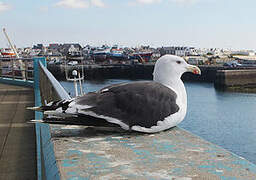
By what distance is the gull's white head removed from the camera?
3291 mm

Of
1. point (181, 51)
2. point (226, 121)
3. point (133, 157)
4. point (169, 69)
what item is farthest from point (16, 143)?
point (181, 51)

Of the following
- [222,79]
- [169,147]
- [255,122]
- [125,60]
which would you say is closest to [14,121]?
[169,147]

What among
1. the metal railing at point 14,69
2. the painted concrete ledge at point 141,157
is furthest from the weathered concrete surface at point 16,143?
the metal railing at point 14,69

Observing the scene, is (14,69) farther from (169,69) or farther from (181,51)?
(181,51)

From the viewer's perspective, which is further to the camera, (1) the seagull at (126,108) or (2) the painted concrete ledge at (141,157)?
(1) the seagull at (126,108)

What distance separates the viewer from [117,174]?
1887 millimetres

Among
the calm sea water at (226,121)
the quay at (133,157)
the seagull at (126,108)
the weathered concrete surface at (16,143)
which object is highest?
the seagull at (126,108)

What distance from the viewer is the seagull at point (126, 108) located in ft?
9.25

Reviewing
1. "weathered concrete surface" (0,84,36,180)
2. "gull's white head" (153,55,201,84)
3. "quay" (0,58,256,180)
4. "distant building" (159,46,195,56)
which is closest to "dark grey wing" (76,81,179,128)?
"quay" (0,58,256,180)

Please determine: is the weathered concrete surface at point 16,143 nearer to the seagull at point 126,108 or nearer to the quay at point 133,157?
the quay at point 133,157

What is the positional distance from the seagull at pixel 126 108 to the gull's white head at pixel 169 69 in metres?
0.18

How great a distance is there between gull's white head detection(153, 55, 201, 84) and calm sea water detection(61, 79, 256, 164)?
1861 centimetres

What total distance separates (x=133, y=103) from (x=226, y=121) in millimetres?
30427

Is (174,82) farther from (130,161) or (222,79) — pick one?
(222,79)
